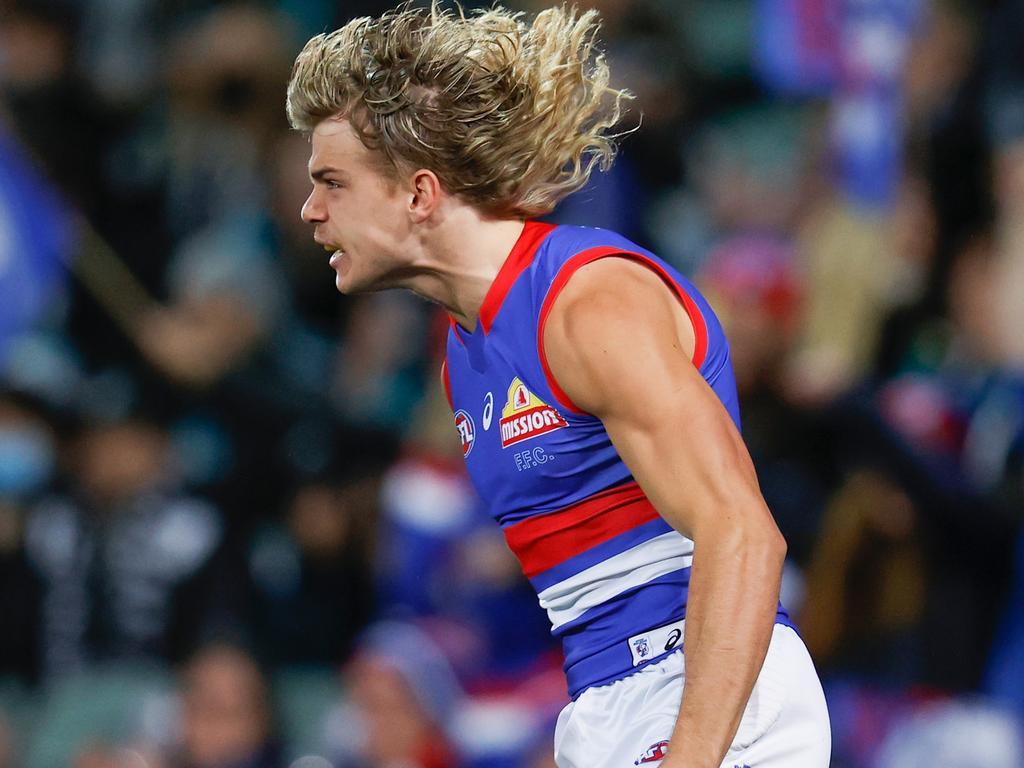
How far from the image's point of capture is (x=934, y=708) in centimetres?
552

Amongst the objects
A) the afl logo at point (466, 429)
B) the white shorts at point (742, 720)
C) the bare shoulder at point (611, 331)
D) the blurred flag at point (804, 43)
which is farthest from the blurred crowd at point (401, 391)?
the bare shoulder at point (611, 331)

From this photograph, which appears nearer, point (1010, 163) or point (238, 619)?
point (1010, 163)

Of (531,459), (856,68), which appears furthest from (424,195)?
(856,68)

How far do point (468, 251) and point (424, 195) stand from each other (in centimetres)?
14

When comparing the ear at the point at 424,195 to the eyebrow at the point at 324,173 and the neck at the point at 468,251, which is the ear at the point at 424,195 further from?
the eyebrow at the point at 324,173

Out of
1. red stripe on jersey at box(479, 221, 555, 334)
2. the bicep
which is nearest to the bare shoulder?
the bicep

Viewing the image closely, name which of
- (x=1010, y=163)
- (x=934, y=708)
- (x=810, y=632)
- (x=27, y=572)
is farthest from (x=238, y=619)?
(x=1010, y=163)

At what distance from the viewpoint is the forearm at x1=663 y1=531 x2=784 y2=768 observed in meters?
2.68

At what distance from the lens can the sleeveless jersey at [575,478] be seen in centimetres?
309

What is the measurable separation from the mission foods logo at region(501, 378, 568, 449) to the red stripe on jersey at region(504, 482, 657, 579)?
17cm

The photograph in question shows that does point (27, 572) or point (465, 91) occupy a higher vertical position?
point (465, 91)

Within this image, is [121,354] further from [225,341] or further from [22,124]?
[22,124]

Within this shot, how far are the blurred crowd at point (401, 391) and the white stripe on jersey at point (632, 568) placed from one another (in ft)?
8.60

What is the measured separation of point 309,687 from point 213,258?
7.56 ft
